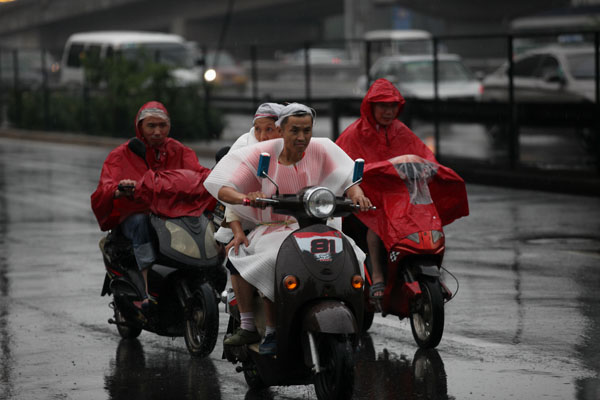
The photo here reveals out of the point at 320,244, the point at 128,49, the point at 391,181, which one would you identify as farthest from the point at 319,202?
the point at 128,49

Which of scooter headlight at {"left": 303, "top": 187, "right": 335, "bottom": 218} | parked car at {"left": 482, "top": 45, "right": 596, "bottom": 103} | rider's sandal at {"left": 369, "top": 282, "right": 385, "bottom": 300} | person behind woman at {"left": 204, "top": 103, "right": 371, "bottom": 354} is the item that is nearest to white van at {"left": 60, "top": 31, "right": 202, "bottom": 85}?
parked car at {"left": 482, "top": 45, "right": 596, "bottom": 103}

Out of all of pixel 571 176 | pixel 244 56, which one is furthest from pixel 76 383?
pixel 244 56

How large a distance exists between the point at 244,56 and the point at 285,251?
152 ft

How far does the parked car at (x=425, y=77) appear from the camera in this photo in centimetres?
2806

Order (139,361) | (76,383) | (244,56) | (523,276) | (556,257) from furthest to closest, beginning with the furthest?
(244,56), (556,257), (523,276), (139,361), (76,383)

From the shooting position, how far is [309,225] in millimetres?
6180

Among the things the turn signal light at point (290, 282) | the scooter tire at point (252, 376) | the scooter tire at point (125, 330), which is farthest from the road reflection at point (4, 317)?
the turn signal light at point (290, 282)

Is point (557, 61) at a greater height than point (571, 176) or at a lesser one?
greater

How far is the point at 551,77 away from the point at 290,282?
17.5 meters

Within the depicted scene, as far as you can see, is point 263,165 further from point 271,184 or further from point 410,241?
point 410,241

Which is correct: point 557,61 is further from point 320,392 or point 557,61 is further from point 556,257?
point 320,392

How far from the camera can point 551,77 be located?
22.8 meters

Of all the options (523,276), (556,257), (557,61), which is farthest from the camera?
(557,61)

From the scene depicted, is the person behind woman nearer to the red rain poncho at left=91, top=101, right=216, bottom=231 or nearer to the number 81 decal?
the number 81 decal
